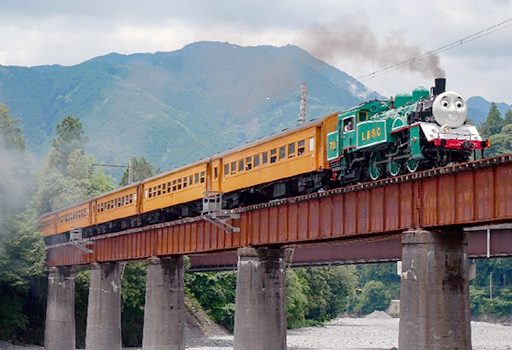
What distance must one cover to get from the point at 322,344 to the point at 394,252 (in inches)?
2025

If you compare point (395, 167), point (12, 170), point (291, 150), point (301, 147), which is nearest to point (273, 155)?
point (291, 150)

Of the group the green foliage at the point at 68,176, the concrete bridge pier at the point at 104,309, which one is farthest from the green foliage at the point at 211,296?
the concrete bridge pier at the point at 104,309

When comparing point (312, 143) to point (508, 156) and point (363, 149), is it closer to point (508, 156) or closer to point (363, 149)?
point (363, 149)

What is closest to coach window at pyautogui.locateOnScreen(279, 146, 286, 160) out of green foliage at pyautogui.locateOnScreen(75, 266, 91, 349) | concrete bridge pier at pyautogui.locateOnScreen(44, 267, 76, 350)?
concrete bridge pier at pyautogui.locateOnScreen(44, 267, 76, 350)

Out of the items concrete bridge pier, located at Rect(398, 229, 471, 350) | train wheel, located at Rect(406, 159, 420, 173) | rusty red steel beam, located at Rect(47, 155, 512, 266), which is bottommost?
concrete bridge pier, located at Rect(398, 229, 471, 350)

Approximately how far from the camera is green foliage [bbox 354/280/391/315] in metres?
190

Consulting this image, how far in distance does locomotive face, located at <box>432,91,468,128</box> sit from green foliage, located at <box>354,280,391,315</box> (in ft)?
528

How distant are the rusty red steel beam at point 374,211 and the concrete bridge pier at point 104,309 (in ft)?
46.4

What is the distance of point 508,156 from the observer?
24781 mm

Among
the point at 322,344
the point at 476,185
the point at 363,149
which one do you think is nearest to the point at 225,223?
the point at 363,149

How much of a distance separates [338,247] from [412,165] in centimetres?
1743

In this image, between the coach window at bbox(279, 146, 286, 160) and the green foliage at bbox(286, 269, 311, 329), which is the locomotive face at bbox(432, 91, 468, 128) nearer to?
the coach window at bbox(279, 146, 286, 160)

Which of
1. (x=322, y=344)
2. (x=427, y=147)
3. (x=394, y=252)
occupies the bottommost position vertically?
(x=322, y=344)

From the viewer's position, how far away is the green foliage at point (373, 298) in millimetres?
189875
